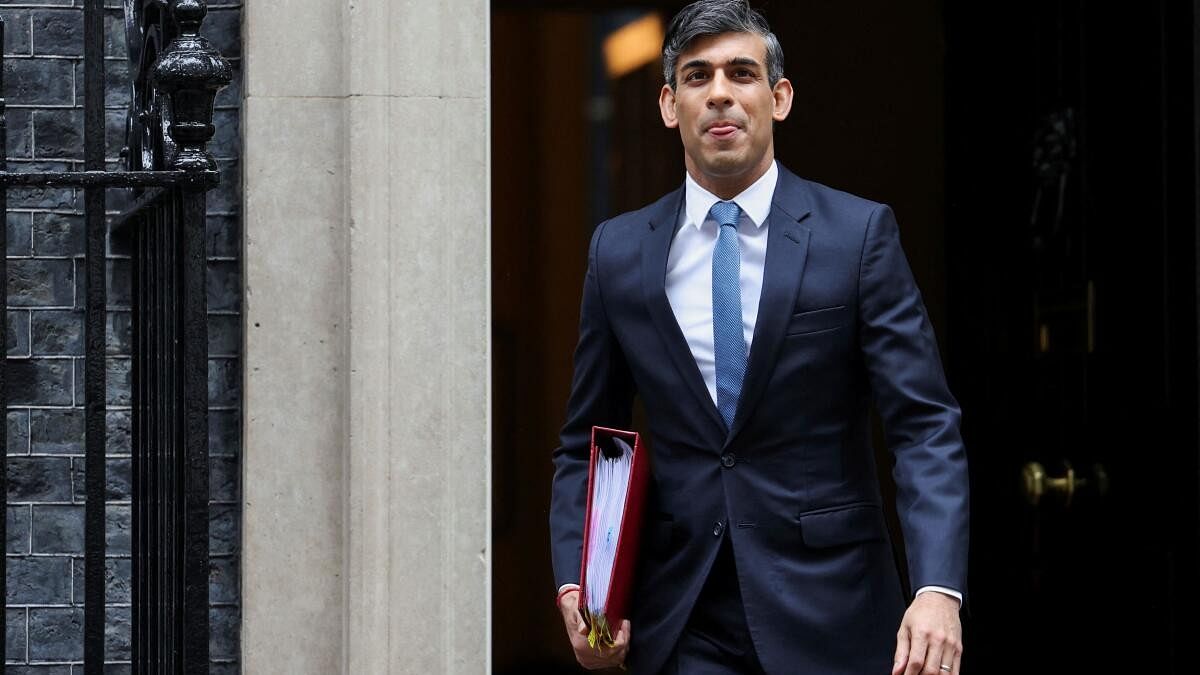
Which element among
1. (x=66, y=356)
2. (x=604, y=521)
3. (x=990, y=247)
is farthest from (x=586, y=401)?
(x=990, y=247)

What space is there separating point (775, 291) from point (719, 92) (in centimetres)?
36

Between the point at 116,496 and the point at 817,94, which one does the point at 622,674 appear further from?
the point at 116,496

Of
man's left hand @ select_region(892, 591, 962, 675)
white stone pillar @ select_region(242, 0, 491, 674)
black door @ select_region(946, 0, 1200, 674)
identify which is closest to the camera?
man's left hand @ select_region(892, 591, 962, 675)

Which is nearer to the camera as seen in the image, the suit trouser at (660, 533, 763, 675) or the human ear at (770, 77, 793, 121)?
the suit trouser at (660, 533, 763, 675)

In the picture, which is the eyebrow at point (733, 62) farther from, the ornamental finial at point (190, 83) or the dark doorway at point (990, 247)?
the dark doorway at point (990, 247)

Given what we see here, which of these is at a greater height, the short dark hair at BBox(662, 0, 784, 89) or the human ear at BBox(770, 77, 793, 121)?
the short dark hair at BBox(662, 0, 784, 89)

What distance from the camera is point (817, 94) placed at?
23.8 ft

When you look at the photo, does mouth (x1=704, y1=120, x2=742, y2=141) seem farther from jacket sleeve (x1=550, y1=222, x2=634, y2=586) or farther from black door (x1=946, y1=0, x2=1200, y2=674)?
black door (x1=946, y1=0, x2=1200, y2=674)

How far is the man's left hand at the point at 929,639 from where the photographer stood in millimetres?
2895

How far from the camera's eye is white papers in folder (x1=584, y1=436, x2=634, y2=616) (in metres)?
3.12

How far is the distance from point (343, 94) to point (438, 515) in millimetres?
1012

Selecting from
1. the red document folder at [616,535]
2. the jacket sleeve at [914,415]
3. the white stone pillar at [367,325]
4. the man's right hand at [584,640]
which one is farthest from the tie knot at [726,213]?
the white stone pillar at [367,325]

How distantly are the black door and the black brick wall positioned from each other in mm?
2365

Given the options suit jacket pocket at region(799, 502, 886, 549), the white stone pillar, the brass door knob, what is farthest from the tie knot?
the brass door knob
